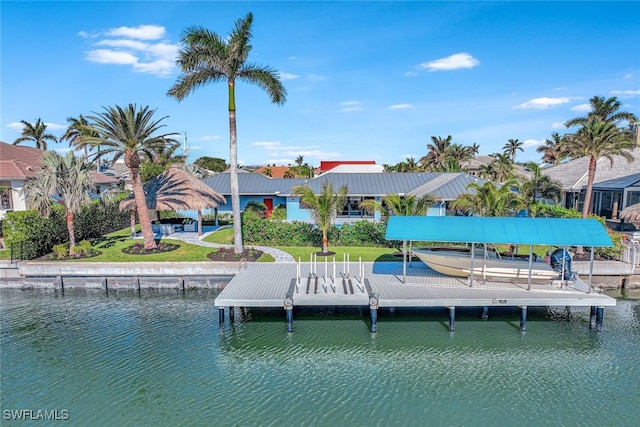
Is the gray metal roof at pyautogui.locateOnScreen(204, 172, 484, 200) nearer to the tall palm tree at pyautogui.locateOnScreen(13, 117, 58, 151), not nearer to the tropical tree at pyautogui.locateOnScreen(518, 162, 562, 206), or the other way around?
the tropical tree at pyautogui.locateOnScreen(518, 162, 562, 206)

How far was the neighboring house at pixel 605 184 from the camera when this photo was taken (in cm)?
3488

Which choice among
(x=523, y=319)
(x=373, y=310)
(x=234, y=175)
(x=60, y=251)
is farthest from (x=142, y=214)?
(x=523, y=319)

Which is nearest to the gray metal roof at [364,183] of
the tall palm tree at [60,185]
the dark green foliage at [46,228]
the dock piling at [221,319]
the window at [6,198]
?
the dark green foliage at [46,228]

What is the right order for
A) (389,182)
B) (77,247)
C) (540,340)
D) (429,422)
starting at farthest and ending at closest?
(389,182) → (77,247) → (540,340) → (429,422)

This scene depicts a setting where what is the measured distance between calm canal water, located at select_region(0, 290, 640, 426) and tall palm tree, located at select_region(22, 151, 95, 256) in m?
6.39

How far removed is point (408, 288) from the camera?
60.1 feet

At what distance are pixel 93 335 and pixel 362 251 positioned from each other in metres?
15.3

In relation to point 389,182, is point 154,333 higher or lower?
lower

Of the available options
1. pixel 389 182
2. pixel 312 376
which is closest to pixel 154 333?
pixel 312 376

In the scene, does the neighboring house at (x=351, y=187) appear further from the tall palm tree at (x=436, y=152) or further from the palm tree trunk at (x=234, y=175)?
the tall palm tree at (x=436, y=152)

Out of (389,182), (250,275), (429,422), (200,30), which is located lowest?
(429,422)

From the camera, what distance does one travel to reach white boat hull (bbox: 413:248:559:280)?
18.2 meters

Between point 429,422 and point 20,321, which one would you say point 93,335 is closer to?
point 20,321

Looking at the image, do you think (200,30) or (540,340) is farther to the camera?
(200,30)
